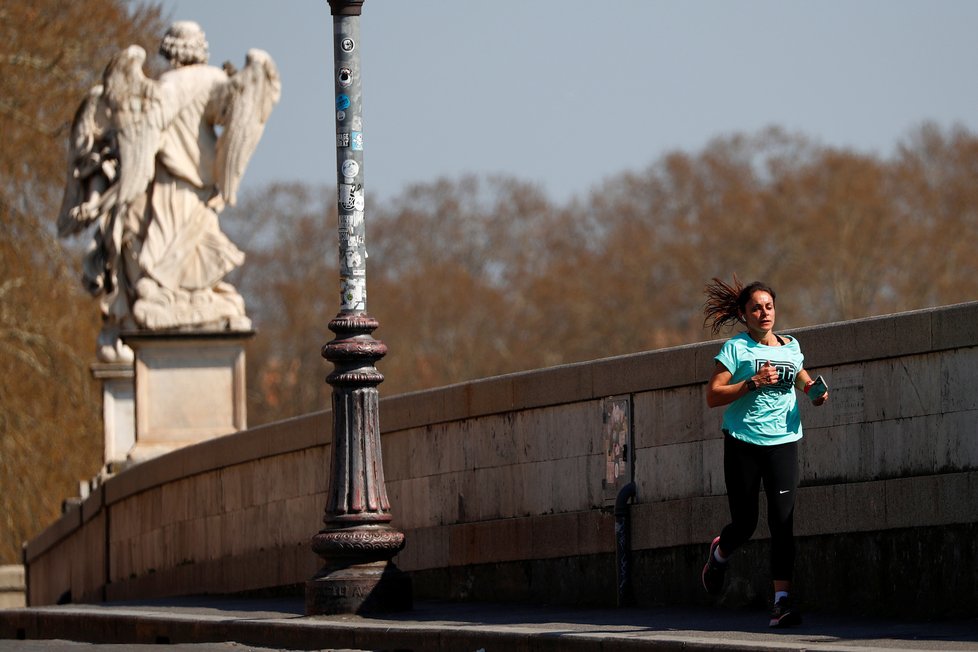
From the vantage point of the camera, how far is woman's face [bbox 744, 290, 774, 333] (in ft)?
32.4

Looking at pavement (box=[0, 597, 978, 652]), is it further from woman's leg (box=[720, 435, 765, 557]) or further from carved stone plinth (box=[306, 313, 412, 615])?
woman's leg (box=[720, 435, 765, 557])

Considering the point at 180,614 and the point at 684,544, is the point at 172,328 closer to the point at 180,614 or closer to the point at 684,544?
the point at 180,614

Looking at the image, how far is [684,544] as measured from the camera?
12055 millimetres

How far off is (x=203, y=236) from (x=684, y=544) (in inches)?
414

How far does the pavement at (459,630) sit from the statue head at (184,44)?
7622mm

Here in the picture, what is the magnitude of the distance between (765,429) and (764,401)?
13 cm

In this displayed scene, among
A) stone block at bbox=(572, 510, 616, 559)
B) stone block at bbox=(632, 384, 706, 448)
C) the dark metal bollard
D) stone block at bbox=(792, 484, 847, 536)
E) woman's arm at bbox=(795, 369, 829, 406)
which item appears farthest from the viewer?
stone block at bbox=(572, 510, 616, 559)

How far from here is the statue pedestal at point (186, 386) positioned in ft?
68.6

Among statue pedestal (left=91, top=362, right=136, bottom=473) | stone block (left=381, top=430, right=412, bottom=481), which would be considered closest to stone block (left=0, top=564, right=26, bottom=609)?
statue pedestal (left=91, top=362, right=136, bottom=473)

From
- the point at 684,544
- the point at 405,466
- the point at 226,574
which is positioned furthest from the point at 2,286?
the point at 684,544

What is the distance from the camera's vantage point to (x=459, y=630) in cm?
1075

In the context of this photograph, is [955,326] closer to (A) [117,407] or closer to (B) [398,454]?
(B) [398,454]

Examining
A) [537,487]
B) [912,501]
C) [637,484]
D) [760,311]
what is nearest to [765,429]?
[760,311]

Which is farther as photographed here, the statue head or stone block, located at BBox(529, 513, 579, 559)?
the statue head
